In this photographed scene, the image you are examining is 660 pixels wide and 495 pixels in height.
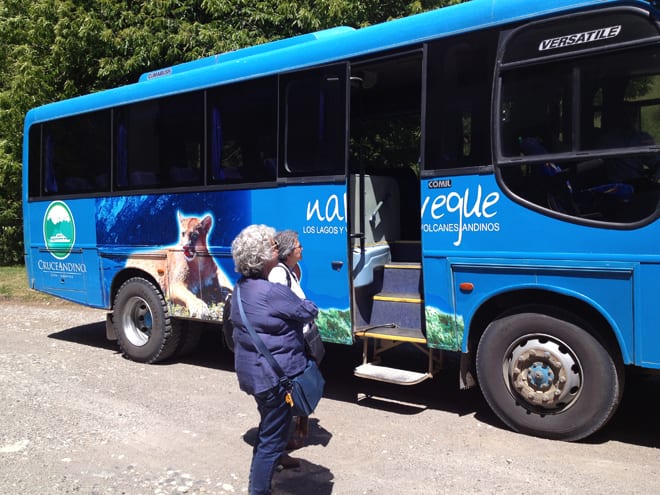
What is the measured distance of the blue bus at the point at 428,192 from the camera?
4496mm

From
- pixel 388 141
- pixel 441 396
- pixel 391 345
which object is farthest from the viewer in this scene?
pixel 388 141

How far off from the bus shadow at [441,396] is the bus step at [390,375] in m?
0.43

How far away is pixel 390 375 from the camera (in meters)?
5.50

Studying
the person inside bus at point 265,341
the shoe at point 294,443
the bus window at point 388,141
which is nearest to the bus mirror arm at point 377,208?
the bus window at point 388,141

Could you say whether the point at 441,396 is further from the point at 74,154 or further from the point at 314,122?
the point at 74,154

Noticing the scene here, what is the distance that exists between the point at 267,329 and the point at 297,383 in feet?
1.15

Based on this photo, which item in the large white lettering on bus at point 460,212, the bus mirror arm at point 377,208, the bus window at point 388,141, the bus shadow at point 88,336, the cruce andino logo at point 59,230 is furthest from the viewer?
the bus shadow at point 88,336

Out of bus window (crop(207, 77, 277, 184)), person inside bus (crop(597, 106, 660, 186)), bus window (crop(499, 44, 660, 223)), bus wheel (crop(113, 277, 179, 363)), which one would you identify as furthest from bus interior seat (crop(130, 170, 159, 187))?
person inside bus (crop(597, 106, 660, 186))

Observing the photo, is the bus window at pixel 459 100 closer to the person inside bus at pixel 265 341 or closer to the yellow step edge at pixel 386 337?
the yellow step edge at pixel 386 337

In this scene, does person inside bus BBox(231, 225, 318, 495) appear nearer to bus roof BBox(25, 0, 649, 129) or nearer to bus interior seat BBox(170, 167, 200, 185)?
bus roof BBox(25, 0, 649, 129)

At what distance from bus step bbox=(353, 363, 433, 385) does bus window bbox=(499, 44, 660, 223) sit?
5.47ft

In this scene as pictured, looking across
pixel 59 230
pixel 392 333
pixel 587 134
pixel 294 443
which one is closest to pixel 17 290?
pixel 59 230

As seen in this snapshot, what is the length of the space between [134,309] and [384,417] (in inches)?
151

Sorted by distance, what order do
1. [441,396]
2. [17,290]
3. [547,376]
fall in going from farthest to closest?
1. [17,290]
2. [441,396]
3. [547,376]
